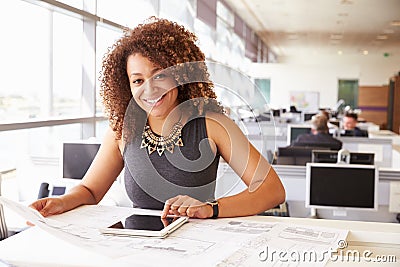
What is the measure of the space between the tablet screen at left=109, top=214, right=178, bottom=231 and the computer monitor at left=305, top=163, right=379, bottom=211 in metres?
2.43

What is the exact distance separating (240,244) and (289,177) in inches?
128

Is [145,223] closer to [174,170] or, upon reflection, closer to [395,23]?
[174,170]

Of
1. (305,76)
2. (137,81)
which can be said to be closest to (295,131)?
(137,81)

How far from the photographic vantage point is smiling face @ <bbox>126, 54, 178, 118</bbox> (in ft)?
5.28

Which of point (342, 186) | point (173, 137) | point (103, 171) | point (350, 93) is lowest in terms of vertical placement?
point (342, 186)

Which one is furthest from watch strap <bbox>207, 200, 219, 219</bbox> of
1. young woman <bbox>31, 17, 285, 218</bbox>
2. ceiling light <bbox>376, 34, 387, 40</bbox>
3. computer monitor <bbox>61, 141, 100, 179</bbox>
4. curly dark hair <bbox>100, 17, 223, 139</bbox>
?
ceiling light <bbox>376, 34, 387, 40</bbox>

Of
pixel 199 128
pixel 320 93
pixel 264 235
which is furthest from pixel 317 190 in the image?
pixel 320 93

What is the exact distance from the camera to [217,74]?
62.3 inches

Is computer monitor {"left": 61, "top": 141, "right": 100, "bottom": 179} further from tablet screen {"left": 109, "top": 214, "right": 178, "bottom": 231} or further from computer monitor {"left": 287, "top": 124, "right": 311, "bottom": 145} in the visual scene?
computer monitor {"left": 287, "top": 124, "right": 311, "bottom": 145}

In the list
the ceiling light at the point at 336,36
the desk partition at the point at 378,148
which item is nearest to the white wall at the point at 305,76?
the ceiling light at the point at 336,36

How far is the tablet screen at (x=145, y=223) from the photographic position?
4.66ft

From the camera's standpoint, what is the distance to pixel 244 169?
1684 mm

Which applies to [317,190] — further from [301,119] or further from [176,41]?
[301,119]

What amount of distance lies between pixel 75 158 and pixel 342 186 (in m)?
1.56
